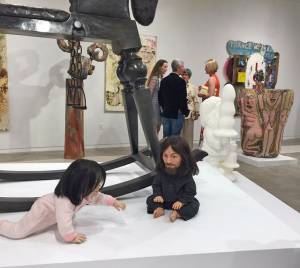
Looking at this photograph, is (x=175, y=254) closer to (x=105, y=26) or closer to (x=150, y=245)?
(x=150, y=245)

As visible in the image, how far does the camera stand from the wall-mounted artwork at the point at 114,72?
Result: 13.8 ft

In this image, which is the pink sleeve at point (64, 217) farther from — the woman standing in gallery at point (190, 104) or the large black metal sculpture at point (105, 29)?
the woman standing in gallery at point (190, 104)

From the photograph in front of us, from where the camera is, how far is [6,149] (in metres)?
3.94

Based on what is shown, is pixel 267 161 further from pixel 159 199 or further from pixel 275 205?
pixel 159 199

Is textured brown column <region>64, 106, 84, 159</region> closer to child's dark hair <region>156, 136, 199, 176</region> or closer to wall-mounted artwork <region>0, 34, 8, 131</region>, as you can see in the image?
wall-mounted artwork <region>0, 34, 8, 131</region>

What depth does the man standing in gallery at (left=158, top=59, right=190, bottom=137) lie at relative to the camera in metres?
3.24

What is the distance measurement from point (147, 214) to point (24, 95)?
123 inches

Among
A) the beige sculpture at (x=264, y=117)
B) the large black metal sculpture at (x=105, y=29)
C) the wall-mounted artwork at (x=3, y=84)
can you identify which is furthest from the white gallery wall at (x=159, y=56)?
the large black metal sculpture at (x=105, y=29)

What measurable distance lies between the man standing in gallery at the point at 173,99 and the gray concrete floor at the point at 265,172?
2.40 feet

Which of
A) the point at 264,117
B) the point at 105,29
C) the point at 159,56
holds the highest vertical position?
the point at 159,56

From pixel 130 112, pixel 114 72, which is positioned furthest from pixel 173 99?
pixel 130 112

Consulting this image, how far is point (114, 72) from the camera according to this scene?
4.23 m

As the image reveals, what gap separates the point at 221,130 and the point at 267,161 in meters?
1.62

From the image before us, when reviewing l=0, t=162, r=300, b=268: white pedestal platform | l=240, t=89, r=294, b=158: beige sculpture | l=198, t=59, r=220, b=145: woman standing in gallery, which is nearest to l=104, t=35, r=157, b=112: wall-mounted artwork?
l=198, t=59, r=220, b=145: woman standing in gallery
